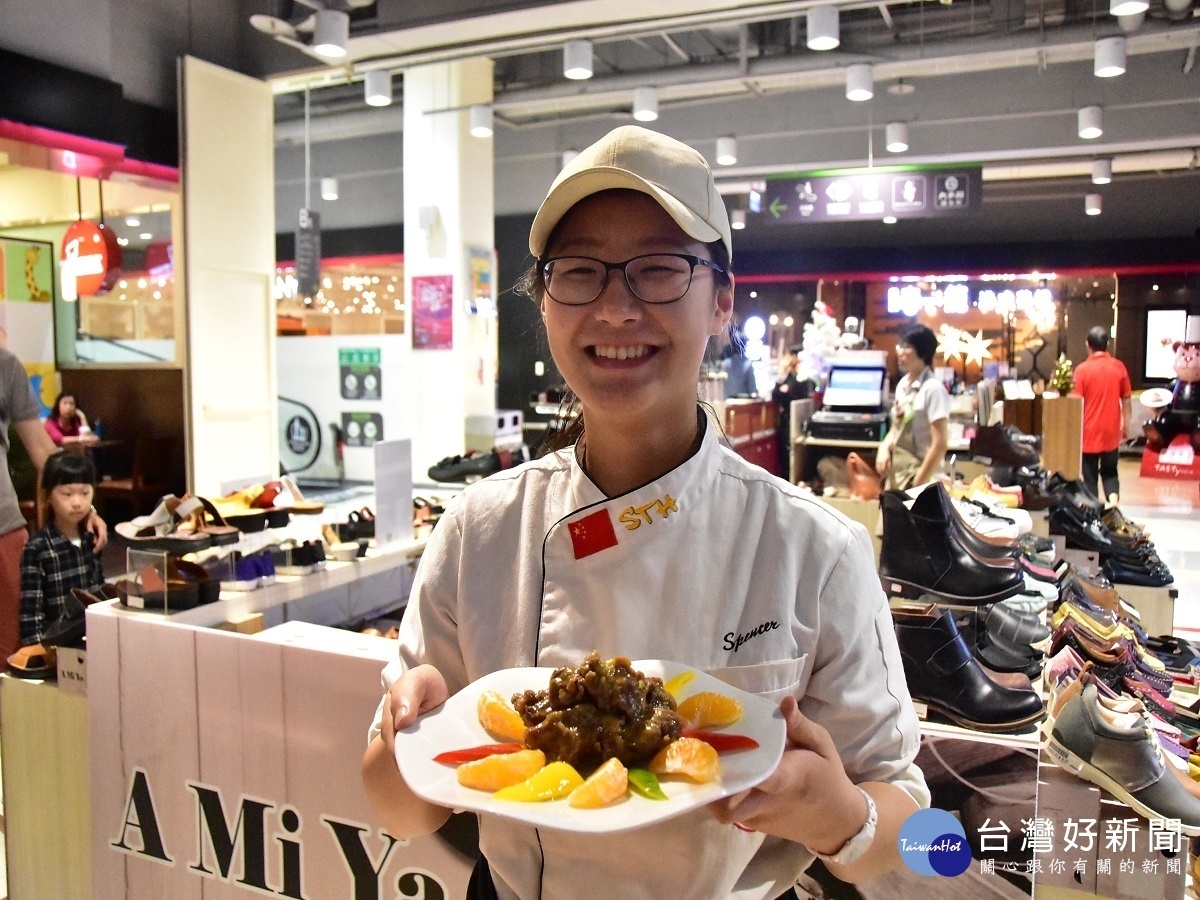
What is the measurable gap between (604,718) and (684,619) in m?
0.19

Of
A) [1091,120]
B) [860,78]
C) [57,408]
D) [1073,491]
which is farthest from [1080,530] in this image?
[57,408]

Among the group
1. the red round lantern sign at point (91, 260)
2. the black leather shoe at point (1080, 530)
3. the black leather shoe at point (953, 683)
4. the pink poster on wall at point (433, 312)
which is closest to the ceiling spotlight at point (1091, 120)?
the black leather shoe at point (1080, 530)

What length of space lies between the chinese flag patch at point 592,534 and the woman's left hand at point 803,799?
0.30m

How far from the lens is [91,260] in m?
6.76

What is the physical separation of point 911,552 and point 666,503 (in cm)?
155

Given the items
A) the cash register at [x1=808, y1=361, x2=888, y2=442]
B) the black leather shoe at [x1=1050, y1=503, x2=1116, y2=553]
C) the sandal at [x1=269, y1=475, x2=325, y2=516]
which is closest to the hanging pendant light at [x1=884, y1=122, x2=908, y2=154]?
the cash register at [x1=808, y1=361, x2=888, y2=442]

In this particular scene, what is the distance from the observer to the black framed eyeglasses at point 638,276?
43.4 inches

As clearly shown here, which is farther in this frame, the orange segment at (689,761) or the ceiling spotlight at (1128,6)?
the ceiling spotlight at (1128,6)

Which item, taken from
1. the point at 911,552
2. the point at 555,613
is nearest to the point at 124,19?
the point at 911,552

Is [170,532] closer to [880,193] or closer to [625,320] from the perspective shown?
[625,320]

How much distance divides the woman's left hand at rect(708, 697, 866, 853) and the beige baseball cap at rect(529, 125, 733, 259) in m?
0.55

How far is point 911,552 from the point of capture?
251cm

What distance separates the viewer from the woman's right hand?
1.07 m

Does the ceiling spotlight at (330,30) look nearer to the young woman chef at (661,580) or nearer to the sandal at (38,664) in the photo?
the sandal at (38,664)
